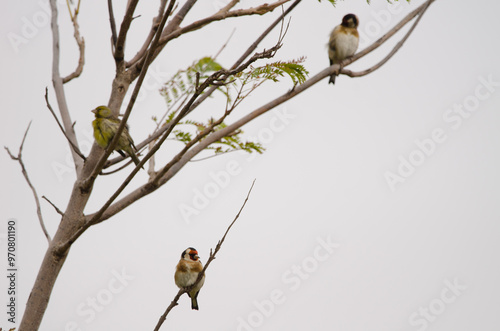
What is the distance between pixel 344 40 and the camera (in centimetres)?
573

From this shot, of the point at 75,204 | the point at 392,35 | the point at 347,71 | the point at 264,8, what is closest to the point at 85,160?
the point at 75,204

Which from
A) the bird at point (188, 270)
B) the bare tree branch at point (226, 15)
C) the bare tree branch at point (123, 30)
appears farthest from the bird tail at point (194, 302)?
the bare tree branch at point (226, 15)

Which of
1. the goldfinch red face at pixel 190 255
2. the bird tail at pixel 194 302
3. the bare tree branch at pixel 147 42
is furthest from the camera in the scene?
the bird tail at pixel 194 302

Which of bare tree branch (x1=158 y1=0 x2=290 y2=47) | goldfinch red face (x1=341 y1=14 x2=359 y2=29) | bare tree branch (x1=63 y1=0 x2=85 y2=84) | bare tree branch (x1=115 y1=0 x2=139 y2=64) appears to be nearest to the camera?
bare tree branch (x1=115 y1=0 x2=139 y2=64)

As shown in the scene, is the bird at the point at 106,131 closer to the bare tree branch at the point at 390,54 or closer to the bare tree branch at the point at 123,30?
the bare tree branch at the point at 123,30

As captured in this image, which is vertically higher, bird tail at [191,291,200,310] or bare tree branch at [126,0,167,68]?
bare tree branch at [126,0,167,68]

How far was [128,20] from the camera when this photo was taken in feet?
9.16

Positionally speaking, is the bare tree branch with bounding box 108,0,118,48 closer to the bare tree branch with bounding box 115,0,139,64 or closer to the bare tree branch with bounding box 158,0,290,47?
the bare tree branch with bounding box 115,0,139,64

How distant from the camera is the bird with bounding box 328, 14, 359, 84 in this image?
5730mm

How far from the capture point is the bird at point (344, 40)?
18.8 feet

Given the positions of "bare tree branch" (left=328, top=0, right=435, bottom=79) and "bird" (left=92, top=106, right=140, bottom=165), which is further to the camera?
"bird" (left=92, top=106, right=140, bottom=165)

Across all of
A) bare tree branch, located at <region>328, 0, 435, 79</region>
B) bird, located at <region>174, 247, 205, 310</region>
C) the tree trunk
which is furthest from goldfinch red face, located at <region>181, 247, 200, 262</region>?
bare tree branch, located at <region>328, 0, 435, 79</region>

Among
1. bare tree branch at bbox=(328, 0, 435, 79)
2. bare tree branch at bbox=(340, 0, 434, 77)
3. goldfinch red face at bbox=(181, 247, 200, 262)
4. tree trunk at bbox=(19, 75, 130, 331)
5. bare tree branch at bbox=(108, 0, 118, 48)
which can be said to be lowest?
bare tree branch at bbox=(340, 0, 434, 77)

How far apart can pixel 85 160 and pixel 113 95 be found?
44cm
